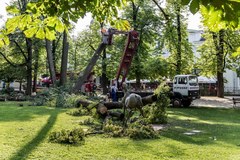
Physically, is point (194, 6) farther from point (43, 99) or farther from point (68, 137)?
point (43, 99)

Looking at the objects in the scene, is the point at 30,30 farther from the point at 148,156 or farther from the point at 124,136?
the point at 124,136

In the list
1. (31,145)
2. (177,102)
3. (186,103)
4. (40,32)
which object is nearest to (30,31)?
(40,32)

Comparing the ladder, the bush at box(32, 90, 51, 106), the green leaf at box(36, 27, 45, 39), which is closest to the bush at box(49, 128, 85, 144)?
the green leaf at box(36, 27, 45, 39)

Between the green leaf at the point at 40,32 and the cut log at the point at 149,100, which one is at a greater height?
the green leaf at the point at 40,32

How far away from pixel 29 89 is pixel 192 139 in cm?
2644

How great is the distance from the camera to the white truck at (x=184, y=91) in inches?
954

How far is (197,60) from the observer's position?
35.8 m

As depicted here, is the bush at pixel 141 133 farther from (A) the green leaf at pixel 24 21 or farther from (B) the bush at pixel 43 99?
(B) the bush at pixel 43 99

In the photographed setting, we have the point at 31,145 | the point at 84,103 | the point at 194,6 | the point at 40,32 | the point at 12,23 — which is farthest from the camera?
the point at 84,103

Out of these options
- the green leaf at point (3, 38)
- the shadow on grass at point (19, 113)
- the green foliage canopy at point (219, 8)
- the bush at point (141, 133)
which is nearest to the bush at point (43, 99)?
the shadow on grass at point (19, 113)

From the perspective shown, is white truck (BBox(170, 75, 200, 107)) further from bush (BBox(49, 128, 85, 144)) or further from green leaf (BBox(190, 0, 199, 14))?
green leaf (BBox(190, 0, 199, 14))

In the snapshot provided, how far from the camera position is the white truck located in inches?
954

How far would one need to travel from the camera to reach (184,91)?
2438 cm

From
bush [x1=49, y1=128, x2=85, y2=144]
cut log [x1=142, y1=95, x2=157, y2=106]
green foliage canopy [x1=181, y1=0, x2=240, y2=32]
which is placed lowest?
bush [x1=49, y1=128, x2=85, y2=144]
